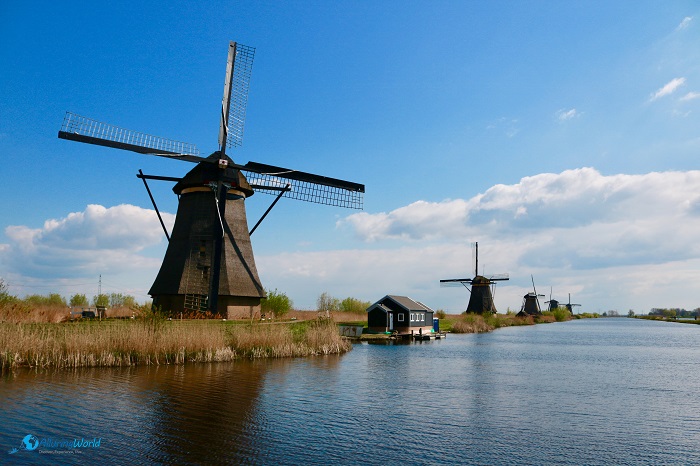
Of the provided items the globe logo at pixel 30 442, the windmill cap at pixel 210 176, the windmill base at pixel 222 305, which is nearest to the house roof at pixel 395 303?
the windmill base at pixel 222 305

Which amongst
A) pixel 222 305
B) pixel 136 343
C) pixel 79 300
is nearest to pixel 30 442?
pixel 136 343

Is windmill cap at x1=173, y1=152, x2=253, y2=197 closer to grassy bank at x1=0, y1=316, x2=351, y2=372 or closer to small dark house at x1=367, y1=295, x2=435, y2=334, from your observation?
grassy bank at x1=0, y1=316, x2=351, y2=372

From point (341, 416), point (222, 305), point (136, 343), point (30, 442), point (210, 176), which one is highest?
point (210, 176)

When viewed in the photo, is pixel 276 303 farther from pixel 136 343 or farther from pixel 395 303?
pixel 136 343

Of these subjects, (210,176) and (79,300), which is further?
(79,300)

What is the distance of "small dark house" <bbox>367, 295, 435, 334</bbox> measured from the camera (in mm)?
43125

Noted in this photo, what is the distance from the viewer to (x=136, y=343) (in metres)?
19.2

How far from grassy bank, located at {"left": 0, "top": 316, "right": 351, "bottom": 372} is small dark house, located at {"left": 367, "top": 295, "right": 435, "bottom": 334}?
1780 cm

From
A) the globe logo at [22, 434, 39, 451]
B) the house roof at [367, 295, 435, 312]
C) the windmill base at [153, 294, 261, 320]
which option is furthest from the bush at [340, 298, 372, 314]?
the globe logo at [22, 434, 39, 451]

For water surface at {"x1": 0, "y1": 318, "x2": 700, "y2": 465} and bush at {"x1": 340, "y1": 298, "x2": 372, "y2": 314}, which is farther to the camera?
bush at {"x1": 340, "y1": 298, "x2": 372, "y2": 314}

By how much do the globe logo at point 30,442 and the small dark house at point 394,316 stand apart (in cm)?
3442

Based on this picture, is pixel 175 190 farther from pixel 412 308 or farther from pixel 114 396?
pixel 412 308

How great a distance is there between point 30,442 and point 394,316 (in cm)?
3608

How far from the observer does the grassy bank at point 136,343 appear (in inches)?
671
